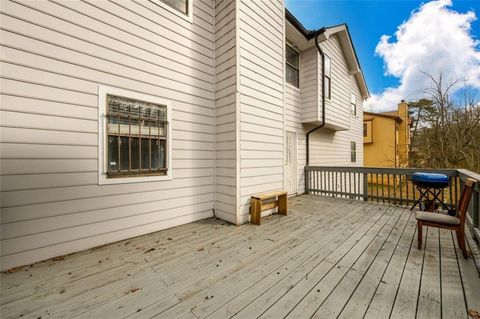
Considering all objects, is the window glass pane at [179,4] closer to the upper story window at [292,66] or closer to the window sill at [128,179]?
the window sill at [128,179]

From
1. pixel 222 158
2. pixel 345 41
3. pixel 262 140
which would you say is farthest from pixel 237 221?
pixel 345 41

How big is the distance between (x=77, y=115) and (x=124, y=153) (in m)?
0.78

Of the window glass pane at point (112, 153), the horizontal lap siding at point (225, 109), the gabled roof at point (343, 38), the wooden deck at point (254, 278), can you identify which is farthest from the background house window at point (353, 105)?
the window glass pane at point (112, 153)

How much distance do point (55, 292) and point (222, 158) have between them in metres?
2.94

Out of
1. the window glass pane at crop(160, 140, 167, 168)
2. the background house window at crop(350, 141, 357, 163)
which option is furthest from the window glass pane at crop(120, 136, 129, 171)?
the background house window at crop(350, 141, 357, 163)

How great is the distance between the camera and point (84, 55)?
277cm

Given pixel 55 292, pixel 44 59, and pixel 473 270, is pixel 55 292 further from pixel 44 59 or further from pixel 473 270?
pixel 473 270

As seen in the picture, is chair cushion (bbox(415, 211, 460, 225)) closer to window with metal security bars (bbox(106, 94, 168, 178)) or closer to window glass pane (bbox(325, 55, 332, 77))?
window with metal security bars (bbox(106, 94, 168, 178))

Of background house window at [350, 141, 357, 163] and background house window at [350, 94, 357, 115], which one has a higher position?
background house window at [350, 94, 357, 115]

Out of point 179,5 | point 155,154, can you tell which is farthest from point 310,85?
point 155,154

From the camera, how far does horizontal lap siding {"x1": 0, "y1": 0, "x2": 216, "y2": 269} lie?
7.64 feet

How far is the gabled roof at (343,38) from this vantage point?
6.35 m

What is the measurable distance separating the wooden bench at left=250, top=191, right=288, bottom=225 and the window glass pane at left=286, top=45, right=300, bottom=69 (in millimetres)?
4890

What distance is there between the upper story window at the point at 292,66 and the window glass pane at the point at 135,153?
5.43m
